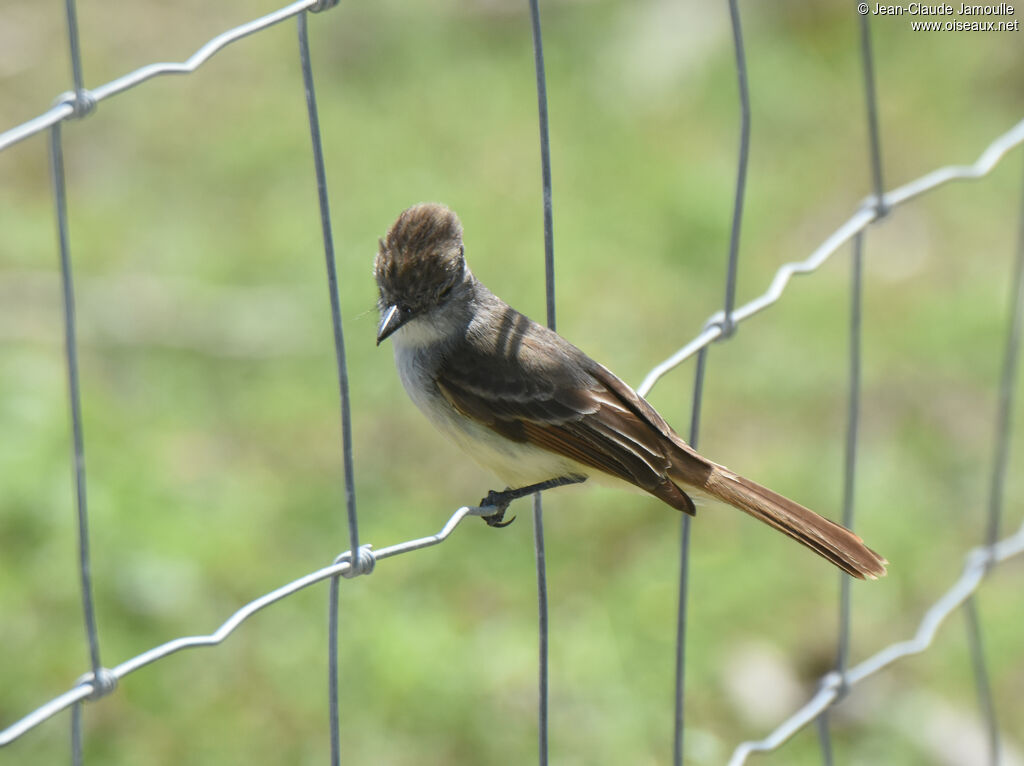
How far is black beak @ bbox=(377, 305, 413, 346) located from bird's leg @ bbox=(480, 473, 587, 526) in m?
0.47

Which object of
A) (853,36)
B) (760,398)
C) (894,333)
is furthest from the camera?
(853,36)

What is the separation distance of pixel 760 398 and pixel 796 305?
0.79 metres

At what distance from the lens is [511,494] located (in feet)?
10.8

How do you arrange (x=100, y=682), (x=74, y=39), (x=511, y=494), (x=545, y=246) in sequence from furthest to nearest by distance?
(x=511, y=494) < (x=545, y=246) < (x=100, y=682) < (x=74, y=39)

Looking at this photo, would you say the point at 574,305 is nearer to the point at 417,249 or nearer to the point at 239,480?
the point at 239,480

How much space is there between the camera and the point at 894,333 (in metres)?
6.48

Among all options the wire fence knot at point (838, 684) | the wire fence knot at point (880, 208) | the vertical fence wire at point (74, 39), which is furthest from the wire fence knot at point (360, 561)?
the wire fence knot at point (880, 208)

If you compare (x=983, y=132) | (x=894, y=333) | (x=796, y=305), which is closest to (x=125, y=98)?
(x=796, y=305)

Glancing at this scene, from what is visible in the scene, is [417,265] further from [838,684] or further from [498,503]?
[838,684]

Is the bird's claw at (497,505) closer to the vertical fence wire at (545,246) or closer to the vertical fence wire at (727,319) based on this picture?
the vertical fence wire at (545,246)

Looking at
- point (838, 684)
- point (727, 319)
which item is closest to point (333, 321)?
point (727, 319)

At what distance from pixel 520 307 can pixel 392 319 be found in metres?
2.95

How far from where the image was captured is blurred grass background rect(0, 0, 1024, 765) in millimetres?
4457

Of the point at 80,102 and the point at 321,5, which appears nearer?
the point at 80,102
